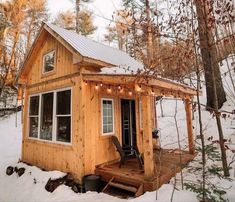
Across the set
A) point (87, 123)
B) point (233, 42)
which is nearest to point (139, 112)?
point (87, 123)

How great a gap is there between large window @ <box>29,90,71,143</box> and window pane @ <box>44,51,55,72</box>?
1.02 meters

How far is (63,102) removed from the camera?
6945 mm

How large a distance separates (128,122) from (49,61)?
3929 millimetres

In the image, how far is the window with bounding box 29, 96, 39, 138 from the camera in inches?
326

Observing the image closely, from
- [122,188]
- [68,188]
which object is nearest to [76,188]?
[68,188]

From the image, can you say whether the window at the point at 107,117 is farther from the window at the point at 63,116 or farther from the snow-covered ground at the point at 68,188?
the snow-covered ground at the point at 68,188

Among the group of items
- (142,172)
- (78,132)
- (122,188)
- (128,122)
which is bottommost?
(122,188)

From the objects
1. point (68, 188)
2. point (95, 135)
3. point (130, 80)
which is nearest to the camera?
point (130, 80)

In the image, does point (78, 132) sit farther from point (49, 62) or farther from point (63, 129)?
point (49, 62)

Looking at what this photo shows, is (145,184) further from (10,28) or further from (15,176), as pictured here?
(10,28)

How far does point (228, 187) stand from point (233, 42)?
11.2ft

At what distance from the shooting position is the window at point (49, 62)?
25.4 ft

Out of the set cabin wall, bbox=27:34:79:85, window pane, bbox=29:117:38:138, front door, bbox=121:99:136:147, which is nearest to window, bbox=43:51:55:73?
cabin wall, bbox=27:34:79:85

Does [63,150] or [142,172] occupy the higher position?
[63,150]
